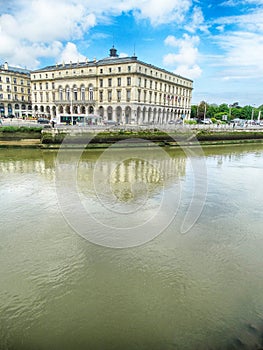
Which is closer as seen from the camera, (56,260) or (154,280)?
(154,280)

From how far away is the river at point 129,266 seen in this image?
16.8 feet

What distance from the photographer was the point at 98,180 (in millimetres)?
15930

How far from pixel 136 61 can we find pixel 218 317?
5055cm

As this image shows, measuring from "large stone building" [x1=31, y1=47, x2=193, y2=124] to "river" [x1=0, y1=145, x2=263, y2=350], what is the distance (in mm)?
36212

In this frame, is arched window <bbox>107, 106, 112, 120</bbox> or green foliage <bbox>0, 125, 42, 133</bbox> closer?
green foliage <bbox>0, 125, 42, 133</bbox>

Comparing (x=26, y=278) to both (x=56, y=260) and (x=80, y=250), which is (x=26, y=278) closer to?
(x=56, y=260)

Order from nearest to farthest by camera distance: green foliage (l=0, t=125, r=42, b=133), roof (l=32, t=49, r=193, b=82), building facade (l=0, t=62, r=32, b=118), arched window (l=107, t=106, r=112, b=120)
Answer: green foliage (l=0, t=125, r=42, b=133) → roof (l=32, t=49, r=193, b=82) → arched window (l=107, t=106, r=112, b=120) → building facade (l=0, t=62, r=32, b=118)

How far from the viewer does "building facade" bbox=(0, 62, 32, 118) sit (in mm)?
65425

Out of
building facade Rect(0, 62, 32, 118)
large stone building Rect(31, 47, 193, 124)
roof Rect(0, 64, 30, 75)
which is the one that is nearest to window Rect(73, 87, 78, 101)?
large stone building Rect(31, 47, 193, 124)

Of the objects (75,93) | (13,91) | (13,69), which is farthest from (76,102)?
(13,69)

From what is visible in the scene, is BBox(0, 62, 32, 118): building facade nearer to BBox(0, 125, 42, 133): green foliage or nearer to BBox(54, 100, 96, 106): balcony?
BBox(54, 100, 96, 106): balcony

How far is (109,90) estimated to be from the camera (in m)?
54.5

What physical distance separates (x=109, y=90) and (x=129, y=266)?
169 ft

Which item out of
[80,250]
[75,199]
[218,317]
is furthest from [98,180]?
[218,317]
